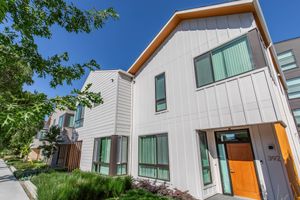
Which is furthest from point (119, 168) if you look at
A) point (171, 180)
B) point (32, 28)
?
point (32, 28)

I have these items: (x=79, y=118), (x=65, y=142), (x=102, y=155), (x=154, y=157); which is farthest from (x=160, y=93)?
(x=65, y=142)

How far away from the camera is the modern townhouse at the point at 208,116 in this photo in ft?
18.5

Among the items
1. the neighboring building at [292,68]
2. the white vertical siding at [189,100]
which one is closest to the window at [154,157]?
the white vertical siding at [189,100]

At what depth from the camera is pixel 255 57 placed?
224 inches

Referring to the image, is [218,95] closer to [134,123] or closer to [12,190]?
[134,123]

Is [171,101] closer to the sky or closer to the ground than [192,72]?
closer to the ground

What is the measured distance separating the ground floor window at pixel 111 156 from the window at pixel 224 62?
5825mm

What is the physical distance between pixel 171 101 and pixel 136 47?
8.24 metres

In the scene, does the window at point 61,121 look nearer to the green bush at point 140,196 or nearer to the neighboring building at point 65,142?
the neighboring building at point 65,142

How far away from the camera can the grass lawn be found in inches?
209

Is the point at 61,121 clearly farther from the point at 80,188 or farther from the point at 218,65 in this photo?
the point at 218,65

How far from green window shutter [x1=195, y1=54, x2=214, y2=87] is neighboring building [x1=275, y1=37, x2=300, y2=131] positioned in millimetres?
16543

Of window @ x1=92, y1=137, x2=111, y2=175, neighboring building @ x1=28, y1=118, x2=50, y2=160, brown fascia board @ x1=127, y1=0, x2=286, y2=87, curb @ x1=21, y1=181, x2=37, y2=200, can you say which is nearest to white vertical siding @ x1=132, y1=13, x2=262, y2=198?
brown fascia board @ x1=127, y1=0, x2=286, y2=87

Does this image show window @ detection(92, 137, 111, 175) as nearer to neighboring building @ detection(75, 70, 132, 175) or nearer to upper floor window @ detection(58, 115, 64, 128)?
neighboring building @ detection(75, 70, 132, 175)
